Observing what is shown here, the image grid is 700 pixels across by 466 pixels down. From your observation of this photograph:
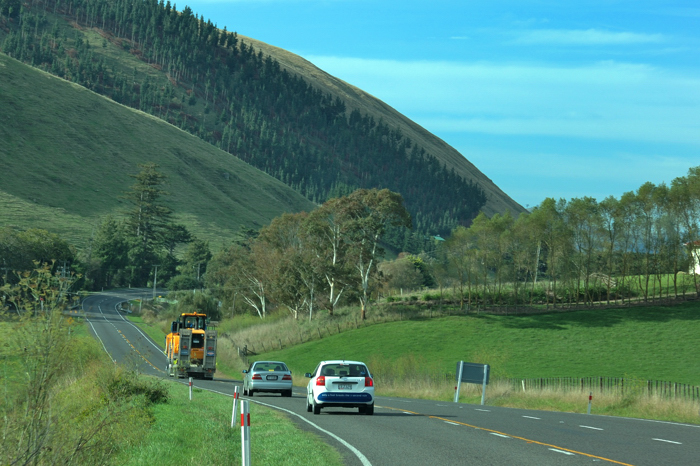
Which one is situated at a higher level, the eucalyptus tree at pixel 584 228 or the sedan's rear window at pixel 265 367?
the eucalyptus tree at pixel 584 228

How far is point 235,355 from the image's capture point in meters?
66.8

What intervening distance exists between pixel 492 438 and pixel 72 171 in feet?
544

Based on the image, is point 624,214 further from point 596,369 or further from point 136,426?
point 136,426

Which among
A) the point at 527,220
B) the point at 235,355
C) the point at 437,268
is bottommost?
the point at 235,355

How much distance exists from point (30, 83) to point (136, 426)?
19760 cm

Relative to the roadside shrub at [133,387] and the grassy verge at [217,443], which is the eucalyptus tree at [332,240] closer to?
the roadside shrub at [133,387]

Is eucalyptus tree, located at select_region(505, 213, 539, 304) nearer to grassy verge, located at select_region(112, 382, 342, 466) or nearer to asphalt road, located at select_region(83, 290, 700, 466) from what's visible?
asphalt road, located at select_region(83, 290, 700, 466)

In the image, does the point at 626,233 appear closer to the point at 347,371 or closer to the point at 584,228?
the point at 584,228

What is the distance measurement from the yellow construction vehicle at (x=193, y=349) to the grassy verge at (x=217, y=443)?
27.1m

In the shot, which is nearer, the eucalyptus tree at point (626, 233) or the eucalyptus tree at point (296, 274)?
the eucalyptus tree at point (296, 274)

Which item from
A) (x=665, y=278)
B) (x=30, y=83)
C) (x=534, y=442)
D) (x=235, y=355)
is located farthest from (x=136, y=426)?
(x=30, y=83)

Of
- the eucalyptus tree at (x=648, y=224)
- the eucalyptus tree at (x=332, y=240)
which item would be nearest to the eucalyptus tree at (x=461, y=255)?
the eucalyptus tree at (x=332, y=240)

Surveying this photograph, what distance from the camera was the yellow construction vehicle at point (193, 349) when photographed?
48122 mm

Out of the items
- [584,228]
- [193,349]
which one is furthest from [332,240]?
[193,349]
